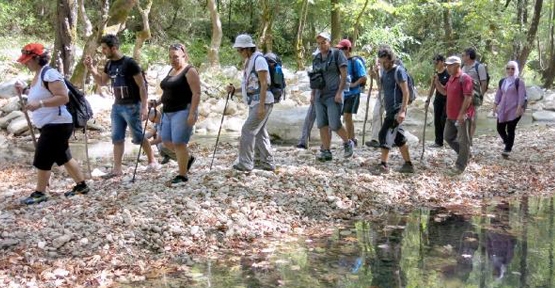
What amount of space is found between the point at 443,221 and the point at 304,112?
7.09 m

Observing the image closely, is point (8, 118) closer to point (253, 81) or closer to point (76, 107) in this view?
point (76, 107)

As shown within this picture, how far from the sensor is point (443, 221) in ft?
22.1

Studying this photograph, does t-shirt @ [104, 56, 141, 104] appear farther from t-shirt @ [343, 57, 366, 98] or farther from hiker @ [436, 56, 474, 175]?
hiker @ [436, 56, 474, 175]

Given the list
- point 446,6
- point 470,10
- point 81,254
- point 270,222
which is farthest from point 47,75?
point 470,10

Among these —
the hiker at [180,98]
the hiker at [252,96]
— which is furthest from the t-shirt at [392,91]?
the hiker at [180,98]

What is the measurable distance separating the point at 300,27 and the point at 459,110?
19214 mm

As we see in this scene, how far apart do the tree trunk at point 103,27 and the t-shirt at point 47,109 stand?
9.45 meters

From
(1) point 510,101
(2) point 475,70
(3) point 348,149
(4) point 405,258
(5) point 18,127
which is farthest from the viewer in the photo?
(5) point 18,127

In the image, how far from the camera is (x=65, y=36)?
14.2 m

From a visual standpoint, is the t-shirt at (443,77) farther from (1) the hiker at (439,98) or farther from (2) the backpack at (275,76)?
(2) the backpack at (275,76)

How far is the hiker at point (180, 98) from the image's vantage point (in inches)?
258

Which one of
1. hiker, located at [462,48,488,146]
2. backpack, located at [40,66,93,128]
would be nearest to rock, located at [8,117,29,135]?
backpack, located at [40,66,93,128]

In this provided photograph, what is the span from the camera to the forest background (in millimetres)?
24516

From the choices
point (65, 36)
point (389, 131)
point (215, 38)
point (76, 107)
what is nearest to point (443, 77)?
point (389, 131)
